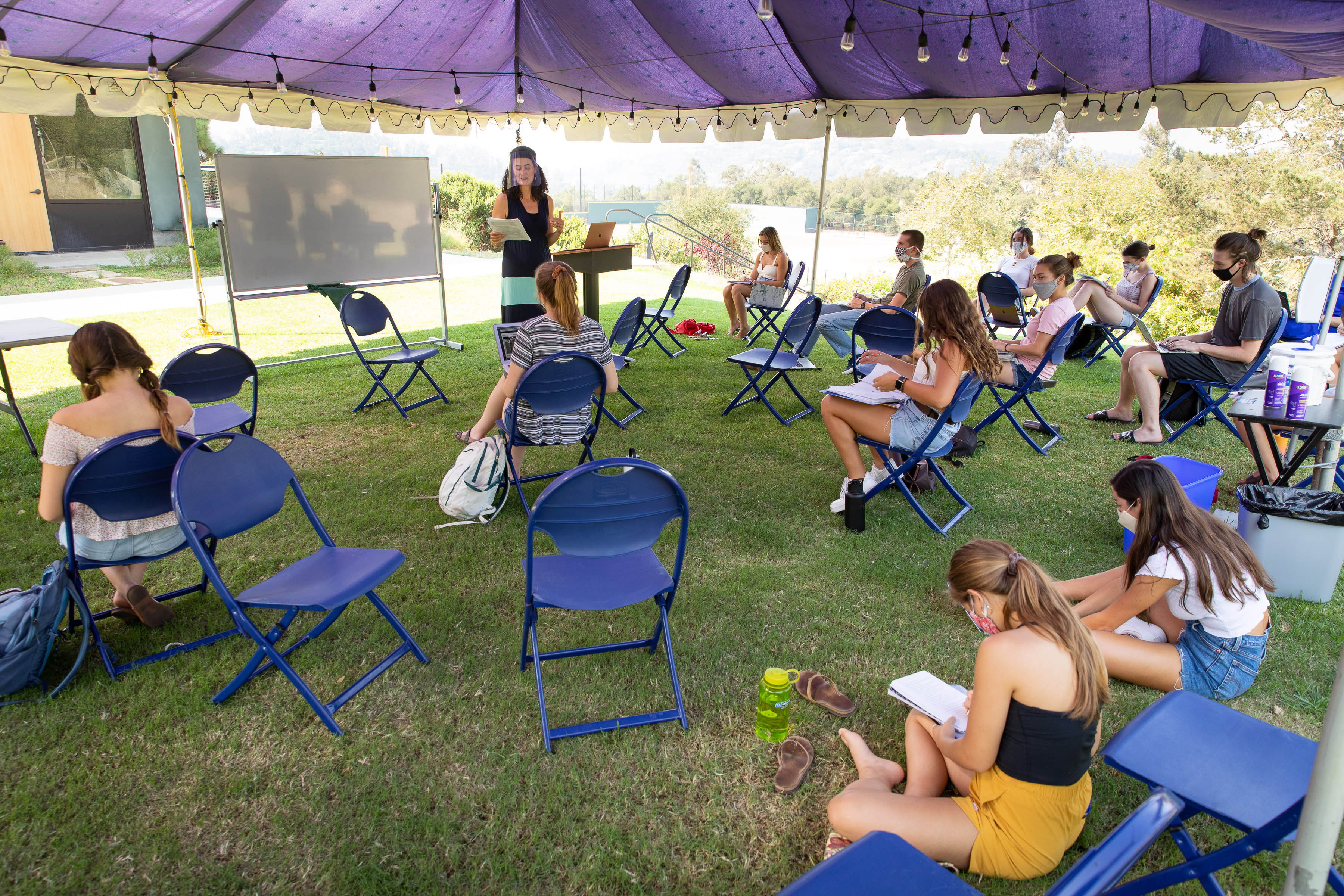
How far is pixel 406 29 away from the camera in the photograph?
277 inches

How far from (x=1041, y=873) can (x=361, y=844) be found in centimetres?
177

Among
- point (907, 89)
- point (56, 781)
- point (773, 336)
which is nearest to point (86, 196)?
point (773, 336)

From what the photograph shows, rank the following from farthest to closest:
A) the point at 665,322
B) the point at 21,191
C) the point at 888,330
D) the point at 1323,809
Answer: the point at 21,191
the point at 665,322
the point at 888,330
the point at 1323,809

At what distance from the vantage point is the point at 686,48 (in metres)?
7.20

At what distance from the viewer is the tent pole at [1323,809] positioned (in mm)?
1110

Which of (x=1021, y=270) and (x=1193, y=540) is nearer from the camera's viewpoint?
(x=1193, y=540)

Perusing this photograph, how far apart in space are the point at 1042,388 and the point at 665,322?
4.01 metres

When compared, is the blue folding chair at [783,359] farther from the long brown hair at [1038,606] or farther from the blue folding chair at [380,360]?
the long brown hair at [1038,606]

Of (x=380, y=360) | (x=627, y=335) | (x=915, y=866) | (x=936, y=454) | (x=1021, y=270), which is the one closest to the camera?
(x=915, y=866)

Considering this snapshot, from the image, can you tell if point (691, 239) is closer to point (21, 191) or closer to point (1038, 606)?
point (21, 191)

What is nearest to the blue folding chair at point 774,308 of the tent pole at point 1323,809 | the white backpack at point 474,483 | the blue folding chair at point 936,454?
the blue folding chair at point 936,454

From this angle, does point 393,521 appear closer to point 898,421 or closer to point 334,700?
point 334,700

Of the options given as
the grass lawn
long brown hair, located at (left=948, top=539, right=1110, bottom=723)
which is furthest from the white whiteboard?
long brown hair, located at (left=948, top=539, right=1110, bottom=723)

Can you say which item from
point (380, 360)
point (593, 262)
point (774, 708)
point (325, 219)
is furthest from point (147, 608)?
point (593, 262)
